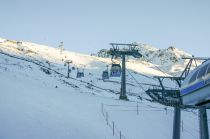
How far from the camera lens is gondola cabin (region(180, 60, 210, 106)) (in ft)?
63.8

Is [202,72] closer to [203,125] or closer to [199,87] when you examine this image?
[199,87]

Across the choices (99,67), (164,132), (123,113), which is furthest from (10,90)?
(99,67)

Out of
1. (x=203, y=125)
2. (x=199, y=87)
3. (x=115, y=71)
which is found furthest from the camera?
(x=115, y=71)

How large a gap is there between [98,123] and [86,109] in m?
5.00

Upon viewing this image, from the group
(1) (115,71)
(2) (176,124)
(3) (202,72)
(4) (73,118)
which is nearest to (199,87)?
(3) (202,72)

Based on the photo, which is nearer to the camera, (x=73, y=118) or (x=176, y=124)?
(x=73, y=118)

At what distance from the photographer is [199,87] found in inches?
816

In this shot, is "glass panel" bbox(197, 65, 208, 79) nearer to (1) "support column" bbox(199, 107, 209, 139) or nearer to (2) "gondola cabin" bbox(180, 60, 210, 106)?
(2) "gondola cabin" bbox(180, 60, 210, 106)

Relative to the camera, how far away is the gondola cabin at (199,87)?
19.5 m

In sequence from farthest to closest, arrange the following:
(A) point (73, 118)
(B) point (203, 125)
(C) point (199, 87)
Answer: (A) point (73, 118), (B) point (203, 125), (C) point (199, 87)

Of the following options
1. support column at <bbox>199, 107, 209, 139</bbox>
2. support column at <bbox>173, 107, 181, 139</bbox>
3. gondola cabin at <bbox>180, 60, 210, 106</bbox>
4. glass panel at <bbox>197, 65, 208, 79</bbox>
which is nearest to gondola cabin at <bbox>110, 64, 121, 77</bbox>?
support column at <bbox>173, 107, 181, 139</bbox>

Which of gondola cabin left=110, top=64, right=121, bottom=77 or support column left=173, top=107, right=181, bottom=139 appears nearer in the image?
support column left=173, top=107, right=181, bottom=139

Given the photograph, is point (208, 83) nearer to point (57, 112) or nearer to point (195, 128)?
point (57, 112)

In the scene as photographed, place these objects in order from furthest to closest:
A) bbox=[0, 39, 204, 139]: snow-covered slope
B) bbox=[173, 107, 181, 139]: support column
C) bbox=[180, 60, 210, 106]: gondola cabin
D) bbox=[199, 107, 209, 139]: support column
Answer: bbox=[173, 107, 181, 139]: support column
bbox=[199, 107, 209, 139]: support column
bbox=[0, 39, 204, 139]: snow-covered slope
bbox=[180, 60, 210, 106]: gondola cabin
